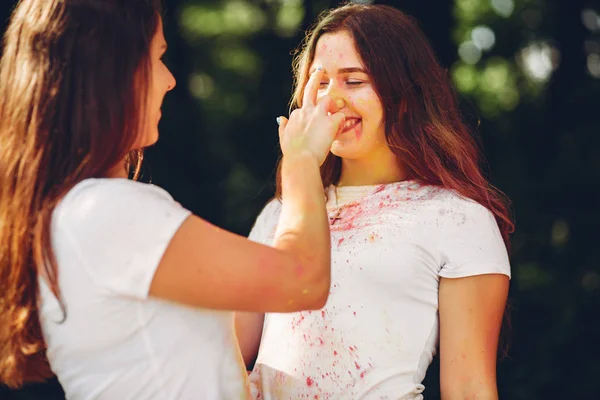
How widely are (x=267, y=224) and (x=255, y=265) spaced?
0.99m

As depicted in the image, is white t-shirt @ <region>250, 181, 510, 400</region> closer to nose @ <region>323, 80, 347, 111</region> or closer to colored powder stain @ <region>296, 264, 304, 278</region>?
nose @ <region>323, 80, 347, 111</region>

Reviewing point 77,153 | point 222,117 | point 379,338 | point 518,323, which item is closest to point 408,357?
point 379,338

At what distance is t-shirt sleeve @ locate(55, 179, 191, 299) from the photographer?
1284mm

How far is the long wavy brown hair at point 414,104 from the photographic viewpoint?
6.86ft

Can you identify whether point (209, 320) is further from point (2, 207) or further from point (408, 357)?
point (408, 357)

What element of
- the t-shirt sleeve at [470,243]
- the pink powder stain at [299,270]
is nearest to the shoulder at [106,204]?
the pink powder stain at [299,270]

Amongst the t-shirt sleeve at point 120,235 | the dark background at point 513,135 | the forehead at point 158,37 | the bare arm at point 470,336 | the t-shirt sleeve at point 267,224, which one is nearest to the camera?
the t-shirt sleeve at point 120,235

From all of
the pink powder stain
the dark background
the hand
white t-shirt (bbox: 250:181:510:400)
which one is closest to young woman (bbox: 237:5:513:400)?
white t-shirt (bbox: 250:181:510:400)

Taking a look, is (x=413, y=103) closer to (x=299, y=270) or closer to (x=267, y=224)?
(x=267, y=224)

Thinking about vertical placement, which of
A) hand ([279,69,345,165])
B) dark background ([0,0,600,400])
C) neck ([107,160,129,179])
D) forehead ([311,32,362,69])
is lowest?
dark background ([0,0,600,400])

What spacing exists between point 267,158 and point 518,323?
218 centimetres

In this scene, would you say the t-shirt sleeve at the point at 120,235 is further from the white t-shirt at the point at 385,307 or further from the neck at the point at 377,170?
the neck at the point at 377,170

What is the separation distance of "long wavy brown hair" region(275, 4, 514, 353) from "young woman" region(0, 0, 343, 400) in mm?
734

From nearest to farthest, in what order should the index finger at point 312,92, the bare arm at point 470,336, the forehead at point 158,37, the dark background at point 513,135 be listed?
1. the forehead at point 158,37
2. the index finger at point 312,92
3. the bare arm at point 470,336
4. the dark background at point 513,135
